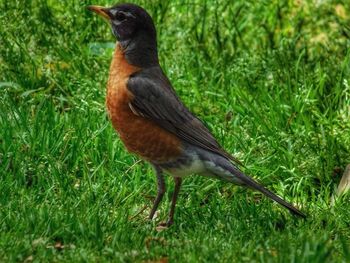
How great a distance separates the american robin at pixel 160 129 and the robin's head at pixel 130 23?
11cm

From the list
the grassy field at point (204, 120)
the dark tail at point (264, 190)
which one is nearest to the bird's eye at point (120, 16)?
the grassy field at point (204, 120)

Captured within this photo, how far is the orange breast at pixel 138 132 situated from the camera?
6.02 m

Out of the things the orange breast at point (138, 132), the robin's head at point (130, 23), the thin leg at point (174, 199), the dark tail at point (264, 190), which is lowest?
the thin leg at point (174, 199)

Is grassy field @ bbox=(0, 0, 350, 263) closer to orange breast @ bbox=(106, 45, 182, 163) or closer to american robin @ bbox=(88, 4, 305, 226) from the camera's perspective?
american robin @ bbox=(88, 4, 305, 226)

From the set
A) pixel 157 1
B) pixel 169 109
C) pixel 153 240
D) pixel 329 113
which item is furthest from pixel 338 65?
pixel 153 240

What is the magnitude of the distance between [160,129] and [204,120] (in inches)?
56.2

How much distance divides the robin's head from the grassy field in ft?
2.77

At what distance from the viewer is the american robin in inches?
237

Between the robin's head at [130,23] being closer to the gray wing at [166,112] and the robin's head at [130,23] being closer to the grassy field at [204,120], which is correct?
the gray wing at [166,112]

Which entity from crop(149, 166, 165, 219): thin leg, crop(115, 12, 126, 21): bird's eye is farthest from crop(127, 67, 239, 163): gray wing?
crop(115, 12, 126, 21): bird's eye

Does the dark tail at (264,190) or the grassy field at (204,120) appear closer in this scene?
the grassy field at (204,120)

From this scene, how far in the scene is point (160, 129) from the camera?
6.08 metres

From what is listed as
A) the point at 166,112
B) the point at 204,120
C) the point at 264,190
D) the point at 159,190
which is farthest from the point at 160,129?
the point at 204,120

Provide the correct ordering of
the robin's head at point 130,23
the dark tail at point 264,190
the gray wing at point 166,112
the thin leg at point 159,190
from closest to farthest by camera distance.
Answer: the dark tail at point 264,190
the gray wing at point 166,112
the thin leg at point 159,190
the robin's head at point 130,23
